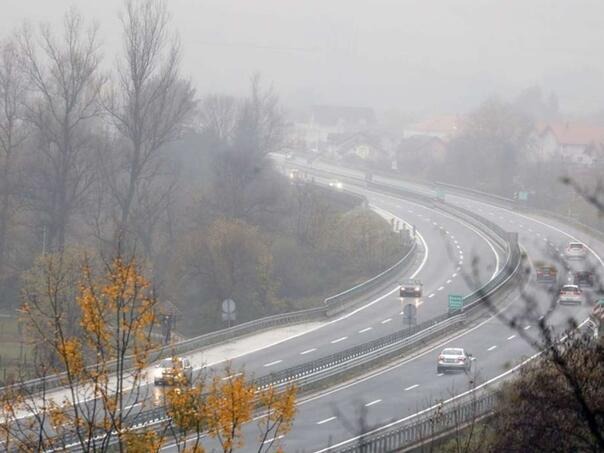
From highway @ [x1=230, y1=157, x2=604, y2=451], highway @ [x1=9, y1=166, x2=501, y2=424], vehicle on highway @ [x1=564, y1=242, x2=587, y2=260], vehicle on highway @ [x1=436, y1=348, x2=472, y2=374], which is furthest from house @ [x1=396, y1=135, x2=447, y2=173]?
vehicle on highway @ [x1=436, y1=348, x2=472, y2=374]

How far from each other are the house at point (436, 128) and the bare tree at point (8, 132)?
3300 cm

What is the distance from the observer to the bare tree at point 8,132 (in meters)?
30.1

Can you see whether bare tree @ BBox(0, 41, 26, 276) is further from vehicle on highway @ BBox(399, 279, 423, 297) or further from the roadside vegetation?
vehicle on highway @ BBox(399, 279, 423, 297)

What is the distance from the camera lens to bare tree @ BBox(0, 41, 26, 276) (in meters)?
30.1

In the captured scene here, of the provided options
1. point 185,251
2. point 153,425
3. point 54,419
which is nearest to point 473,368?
point 153,425

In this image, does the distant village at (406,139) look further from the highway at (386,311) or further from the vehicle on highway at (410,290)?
the vehicle on highway at (410,290)

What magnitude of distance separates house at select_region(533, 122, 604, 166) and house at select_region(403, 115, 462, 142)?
6530 mm

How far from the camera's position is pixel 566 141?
57812 millimetres

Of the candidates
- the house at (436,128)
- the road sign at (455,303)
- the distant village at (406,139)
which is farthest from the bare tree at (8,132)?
the house at (436,128)

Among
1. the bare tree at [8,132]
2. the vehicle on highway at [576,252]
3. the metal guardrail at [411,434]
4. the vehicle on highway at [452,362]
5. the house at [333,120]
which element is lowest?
the house at [333,120]

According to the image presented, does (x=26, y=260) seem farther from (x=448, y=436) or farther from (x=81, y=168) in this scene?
(x=448, y=436)

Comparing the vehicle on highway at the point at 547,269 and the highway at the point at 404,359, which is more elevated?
the vehicle on highway at the point at 547,269

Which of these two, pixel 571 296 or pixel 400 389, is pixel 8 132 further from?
pixel 400 389

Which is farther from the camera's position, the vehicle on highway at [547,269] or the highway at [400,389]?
the highway at [400,389]
